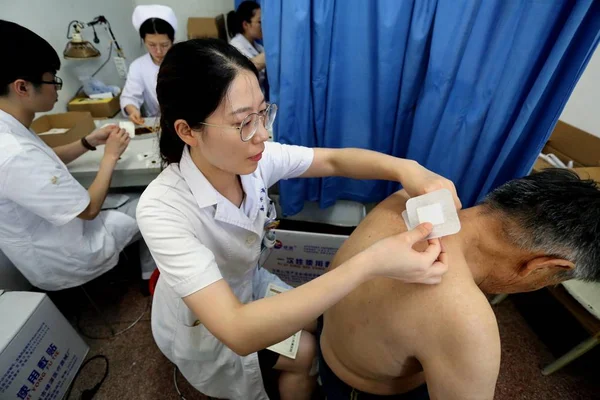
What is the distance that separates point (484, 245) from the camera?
0.69 metres

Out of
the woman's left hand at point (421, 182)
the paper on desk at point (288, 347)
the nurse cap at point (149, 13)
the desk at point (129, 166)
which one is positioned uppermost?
the nurse cap at point (149, 13)

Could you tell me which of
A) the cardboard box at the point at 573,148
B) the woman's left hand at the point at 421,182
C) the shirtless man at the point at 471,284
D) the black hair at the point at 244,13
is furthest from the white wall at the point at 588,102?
the black hair at the point at 244,13

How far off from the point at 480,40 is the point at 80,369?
2.15 metres

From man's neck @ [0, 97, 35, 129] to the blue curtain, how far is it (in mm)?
948

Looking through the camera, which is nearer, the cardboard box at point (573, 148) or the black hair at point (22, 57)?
the black hair at point (22, 57)

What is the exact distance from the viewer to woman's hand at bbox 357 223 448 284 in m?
0.55

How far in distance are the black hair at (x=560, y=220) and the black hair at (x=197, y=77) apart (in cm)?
70

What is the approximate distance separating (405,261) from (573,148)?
1.89 meters

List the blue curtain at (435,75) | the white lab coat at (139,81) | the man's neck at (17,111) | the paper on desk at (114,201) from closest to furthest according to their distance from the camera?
the blue curtain at (435,75) → the man's neck at (17,111) → the paper on desk at (114,201) → the white lab coat at (139,81)

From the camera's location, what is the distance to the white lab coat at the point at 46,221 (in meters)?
0.97

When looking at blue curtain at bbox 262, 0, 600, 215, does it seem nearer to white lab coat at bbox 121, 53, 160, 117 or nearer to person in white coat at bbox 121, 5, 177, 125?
person in white coat at bbox 121, 5, 177, 125

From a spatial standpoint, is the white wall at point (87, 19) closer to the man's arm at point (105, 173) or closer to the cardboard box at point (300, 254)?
the man's arm at point (105, 173)

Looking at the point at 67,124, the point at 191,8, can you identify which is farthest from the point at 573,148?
the point at 191,8

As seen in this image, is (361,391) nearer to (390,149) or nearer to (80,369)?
(390,149)
